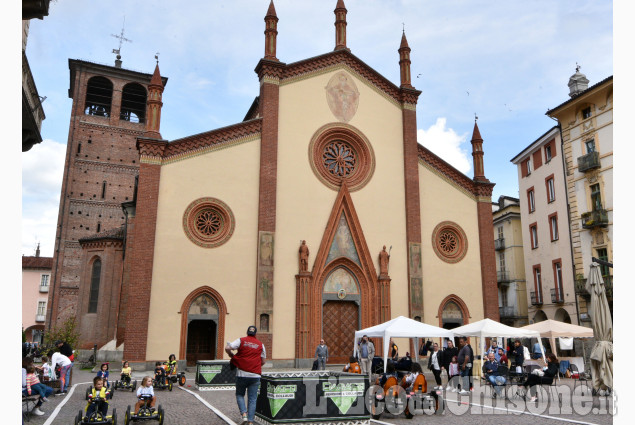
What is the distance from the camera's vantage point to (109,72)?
1629 inches

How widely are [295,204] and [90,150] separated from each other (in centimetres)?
2386

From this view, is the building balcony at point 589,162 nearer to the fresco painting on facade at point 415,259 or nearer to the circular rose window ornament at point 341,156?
the fresco painting on facade at point 415,259

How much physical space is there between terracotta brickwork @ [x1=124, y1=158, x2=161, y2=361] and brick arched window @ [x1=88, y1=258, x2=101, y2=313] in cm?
927

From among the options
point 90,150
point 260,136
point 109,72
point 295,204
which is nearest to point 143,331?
point 295,204

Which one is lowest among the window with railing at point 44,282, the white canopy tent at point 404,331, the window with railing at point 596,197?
the white canopy tent at point 404,331

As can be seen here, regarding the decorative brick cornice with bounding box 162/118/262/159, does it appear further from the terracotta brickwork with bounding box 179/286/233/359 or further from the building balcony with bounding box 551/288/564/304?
the building balcony with bounding box 551/288/564/304

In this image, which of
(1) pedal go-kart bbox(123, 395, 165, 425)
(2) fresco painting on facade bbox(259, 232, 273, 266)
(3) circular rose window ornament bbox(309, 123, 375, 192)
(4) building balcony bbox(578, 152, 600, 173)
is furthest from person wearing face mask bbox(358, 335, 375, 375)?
(4) building balcony bbox(578, 152, 600, 173)

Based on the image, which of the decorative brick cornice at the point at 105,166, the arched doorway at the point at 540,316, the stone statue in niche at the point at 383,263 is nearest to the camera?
the stone statue in niche at the point at 383,263

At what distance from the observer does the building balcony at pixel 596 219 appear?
1076 inches

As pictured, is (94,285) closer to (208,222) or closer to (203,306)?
(203,306)

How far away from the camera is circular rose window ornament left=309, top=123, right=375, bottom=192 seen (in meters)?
25.0

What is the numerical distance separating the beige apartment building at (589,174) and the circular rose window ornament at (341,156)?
42.0 ft

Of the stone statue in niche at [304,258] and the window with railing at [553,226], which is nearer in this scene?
the stone statue in niche at [304,258]

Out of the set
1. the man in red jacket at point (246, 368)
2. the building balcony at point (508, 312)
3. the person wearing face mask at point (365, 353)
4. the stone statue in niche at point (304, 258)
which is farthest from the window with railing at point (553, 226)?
the man in red jacket at point (246, 368)
